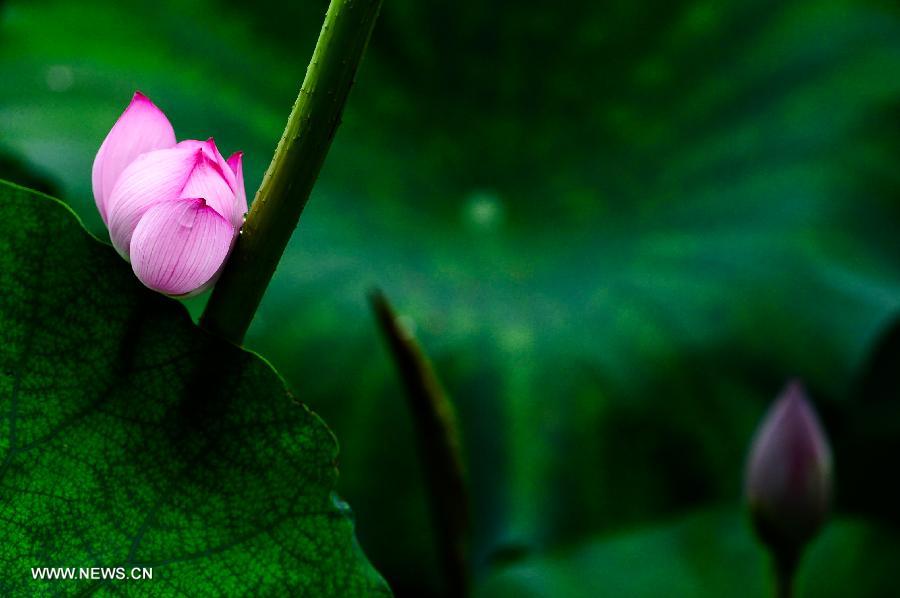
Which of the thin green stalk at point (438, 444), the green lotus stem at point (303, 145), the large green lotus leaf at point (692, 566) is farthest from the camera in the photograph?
the large green lotus leaf at point (692, 566)

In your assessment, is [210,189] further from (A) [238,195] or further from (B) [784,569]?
(B) [784,569]

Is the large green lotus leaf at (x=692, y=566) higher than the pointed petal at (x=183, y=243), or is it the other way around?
the pointed petal at (x=183, y=243)

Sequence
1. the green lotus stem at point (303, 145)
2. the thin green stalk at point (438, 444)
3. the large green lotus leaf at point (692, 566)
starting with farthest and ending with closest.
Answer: the large green lotus leaf at point (692, 566)
the thin green stalk at point (438, 444)
the green lotus stem at point (303, 145)

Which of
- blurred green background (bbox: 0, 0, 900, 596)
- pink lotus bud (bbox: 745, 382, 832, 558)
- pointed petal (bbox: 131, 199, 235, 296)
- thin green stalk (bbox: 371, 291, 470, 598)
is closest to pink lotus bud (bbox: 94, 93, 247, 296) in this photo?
pointed petal (bbox: 131, 199, 235, 296)

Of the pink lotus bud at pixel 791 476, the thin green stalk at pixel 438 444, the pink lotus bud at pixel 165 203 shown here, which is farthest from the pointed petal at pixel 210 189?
the pink lotus bud at pixel 791 476

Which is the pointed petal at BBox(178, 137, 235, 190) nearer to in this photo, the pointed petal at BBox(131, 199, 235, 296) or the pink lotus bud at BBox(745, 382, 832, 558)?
the pointed petal at BBox(131, 199, 235, 296)

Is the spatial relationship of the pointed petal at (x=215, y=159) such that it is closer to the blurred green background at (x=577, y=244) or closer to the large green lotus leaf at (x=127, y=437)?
the large green lotus leaf at (x=127, y=437)
